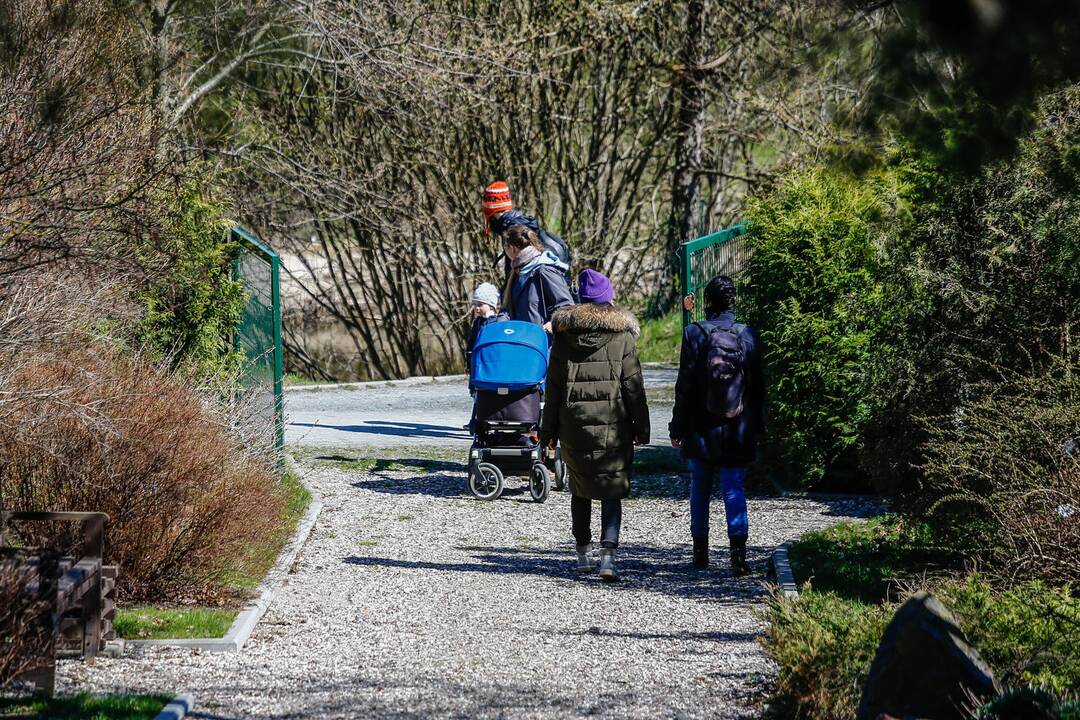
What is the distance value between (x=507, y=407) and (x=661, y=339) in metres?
10.6

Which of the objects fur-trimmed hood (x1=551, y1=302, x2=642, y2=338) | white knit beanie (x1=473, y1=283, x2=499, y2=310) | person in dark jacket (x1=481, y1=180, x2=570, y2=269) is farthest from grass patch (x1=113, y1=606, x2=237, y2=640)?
person in dark jacket (x1=481, y1=180, x2=570, y2=269)

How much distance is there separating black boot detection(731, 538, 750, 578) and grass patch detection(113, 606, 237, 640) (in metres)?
3.04

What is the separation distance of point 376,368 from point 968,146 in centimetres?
1794

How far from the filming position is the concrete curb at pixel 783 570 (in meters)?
7.86

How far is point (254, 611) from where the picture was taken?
7.36m

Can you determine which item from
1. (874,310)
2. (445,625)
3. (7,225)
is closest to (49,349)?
(7,225)

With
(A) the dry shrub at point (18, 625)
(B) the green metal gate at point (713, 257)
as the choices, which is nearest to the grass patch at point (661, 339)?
(B) the green metal gate at point (713, 257)

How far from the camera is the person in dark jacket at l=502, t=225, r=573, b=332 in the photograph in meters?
11.2

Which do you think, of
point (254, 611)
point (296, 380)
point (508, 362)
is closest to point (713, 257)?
point (508, 362)

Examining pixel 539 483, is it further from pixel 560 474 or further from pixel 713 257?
pixel 713 257

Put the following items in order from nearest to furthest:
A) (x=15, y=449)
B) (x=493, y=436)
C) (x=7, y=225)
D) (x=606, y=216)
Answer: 1. (x=7, y=225)
2. (x=15, y=449)
3. (x=493, y=436)
4. (x=606, y=216)

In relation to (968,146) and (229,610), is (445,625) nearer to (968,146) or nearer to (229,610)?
(229,610)

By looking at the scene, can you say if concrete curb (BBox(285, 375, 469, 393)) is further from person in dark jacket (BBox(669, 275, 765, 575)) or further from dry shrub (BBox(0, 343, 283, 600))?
person in dark jacket (BBox(669, 275, 765, 575))

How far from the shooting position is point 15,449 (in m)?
7.16
